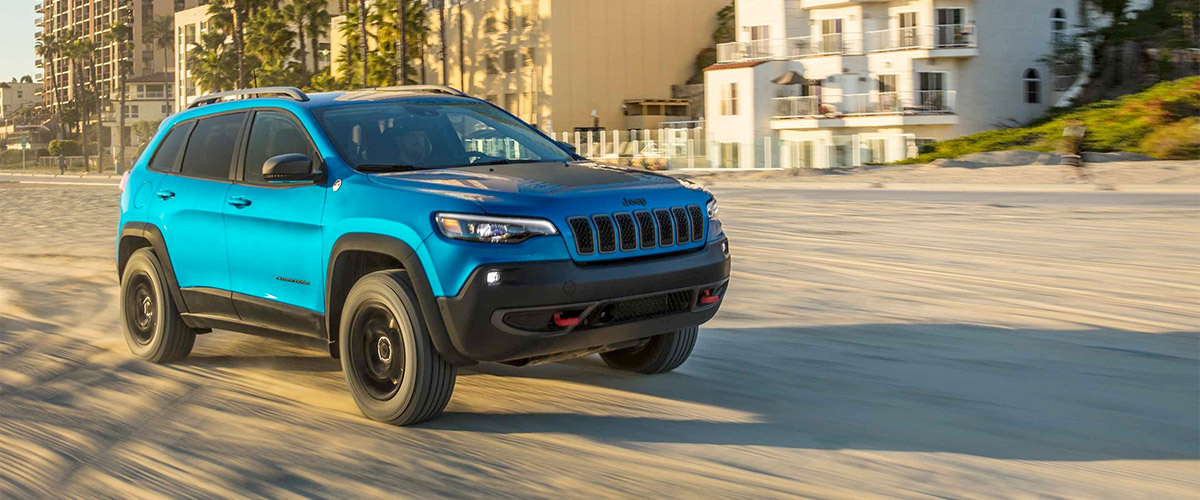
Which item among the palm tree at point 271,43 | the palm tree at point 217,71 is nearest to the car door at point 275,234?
the palm tree at point 271,43

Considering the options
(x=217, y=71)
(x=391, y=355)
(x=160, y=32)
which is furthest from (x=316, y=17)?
(x=160, y=32)

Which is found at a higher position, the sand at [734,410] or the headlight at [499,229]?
the headlight at [499,229]

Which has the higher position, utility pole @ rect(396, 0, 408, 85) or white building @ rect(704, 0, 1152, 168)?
utility pole @ rect(396, 0, 408, 85)

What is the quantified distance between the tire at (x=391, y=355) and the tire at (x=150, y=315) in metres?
2.07

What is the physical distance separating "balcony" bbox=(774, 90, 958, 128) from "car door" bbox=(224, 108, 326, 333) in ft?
155

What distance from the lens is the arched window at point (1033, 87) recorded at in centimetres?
5619

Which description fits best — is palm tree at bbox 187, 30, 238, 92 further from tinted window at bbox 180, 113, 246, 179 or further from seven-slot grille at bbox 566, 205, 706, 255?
seven-slot grille at bbox 566, 205, 706, 255

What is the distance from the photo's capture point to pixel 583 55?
75.4 metres

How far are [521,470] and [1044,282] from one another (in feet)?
24.0

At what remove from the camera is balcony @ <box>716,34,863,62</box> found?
56.8 m

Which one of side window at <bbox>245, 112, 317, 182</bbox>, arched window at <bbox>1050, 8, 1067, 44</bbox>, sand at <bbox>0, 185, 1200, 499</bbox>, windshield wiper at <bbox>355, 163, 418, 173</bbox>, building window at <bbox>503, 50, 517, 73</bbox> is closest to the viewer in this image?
sand at <bbox>0, 185, 1200, 499</bbox>

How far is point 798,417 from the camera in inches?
260

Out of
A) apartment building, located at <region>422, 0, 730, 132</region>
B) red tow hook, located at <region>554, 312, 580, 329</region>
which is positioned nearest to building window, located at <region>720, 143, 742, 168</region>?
apartment building, located at <region>422, 0, 730, 132</region>

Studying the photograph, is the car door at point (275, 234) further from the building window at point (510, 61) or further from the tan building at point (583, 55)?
the building window at point (510, 61)
